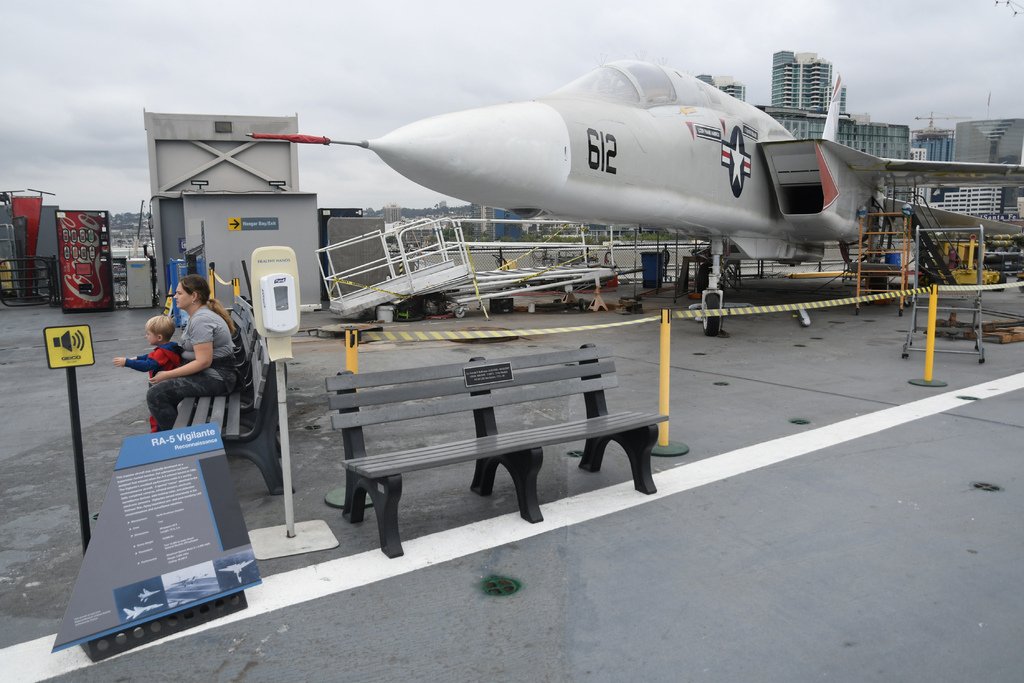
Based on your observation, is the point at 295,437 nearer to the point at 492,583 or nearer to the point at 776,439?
the point at 492,583

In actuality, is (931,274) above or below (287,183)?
below

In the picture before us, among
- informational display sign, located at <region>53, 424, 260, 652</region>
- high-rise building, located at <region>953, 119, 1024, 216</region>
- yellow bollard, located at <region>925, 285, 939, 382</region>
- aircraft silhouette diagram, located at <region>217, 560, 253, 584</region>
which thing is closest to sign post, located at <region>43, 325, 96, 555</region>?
informational display sign, located at <region>53, 424, 260, 652</region>

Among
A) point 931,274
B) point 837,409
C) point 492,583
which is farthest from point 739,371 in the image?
point 931,274

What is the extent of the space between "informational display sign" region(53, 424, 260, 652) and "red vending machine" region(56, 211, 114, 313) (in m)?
14.7

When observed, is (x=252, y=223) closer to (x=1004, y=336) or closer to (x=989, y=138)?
(x=1004, y=336)

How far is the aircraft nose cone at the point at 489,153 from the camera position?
476cm

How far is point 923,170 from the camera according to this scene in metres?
11.5

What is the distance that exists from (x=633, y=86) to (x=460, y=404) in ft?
16.3

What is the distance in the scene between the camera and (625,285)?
21.2 meters

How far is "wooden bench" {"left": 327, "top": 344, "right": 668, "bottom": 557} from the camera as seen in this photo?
344cm

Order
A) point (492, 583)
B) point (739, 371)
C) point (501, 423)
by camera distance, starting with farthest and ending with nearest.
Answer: point (739, 371)
point (501, 423)
point (492, 583)

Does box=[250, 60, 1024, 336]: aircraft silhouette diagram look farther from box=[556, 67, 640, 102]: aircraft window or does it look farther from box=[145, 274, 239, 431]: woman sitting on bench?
box=[145, 274, 239, 431]: woman sitting on bench

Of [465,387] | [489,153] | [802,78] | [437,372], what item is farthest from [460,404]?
[802,78]

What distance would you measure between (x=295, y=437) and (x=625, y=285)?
16.8 metres
